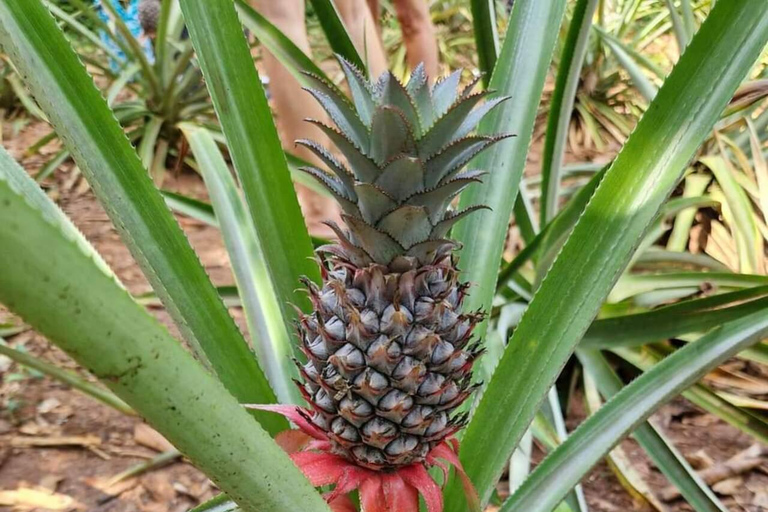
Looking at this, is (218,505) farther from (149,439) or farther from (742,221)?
(742,221)

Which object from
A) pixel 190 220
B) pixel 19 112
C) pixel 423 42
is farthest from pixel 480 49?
pixel 19 112

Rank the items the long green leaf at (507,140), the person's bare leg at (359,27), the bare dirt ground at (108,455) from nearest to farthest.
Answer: the long green leaf at (507,140) → the bare dirt ground at (108,455) → the person's bare leg at (359,27)

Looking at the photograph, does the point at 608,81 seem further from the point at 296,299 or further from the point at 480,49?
the point at 296,299

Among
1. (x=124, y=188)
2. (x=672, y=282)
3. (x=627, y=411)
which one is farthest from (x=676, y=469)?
(x=124, y=188)

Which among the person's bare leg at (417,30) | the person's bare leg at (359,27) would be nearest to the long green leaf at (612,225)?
the person's bare leg at (359,27)

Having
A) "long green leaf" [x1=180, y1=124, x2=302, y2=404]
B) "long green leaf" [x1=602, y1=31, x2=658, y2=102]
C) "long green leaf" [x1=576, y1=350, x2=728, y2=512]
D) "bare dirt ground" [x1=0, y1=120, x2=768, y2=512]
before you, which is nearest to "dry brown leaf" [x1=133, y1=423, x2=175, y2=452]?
"bare dirt ground" [x1=0, y1=120, x2=768, y2=512]

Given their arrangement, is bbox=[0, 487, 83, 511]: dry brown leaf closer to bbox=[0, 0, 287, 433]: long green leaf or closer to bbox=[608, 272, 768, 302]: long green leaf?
bbox=[0, 0, 287, 433]: long green leaf

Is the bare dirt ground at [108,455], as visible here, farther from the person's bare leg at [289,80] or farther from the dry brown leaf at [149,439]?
the person's bare leg at [289,80]
